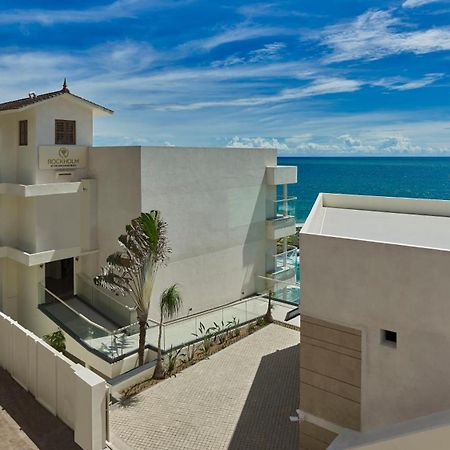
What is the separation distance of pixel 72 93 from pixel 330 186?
134 meters

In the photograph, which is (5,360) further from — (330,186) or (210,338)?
(330,186)

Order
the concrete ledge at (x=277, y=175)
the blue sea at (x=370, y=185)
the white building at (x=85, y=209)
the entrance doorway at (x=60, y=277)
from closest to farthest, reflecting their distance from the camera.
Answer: the white building at (x=85, y=209) < the entrance doorway at (x=60, y=277) < the concrete ledge at (x=277, y=175) < the blue sea at (x=370, y=185)

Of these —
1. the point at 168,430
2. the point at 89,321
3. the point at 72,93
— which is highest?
the point at 72,93

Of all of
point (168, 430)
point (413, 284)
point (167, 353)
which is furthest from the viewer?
point (167, 353)

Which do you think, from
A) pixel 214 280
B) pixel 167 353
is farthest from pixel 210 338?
pixel 214 280

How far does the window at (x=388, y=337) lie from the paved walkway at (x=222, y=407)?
4.75 metres

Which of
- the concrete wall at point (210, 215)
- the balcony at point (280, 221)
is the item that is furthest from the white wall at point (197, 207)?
the balcony at point (280, 221)

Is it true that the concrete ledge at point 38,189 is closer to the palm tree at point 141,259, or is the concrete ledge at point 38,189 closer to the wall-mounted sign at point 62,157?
the wall-mounted sign at point 62,157

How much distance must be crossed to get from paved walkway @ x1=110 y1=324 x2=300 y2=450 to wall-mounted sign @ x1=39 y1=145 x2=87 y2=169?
33.3 ft

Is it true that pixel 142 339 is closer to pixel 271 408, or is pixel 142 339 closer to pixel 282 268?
pixel 271 408

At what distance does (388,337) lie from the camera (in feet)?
29.0

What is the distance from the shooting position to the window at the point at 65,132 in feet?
63.6

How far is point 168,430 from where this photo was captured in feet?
40.3

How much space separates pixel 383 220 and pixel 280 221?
11.2 metres
